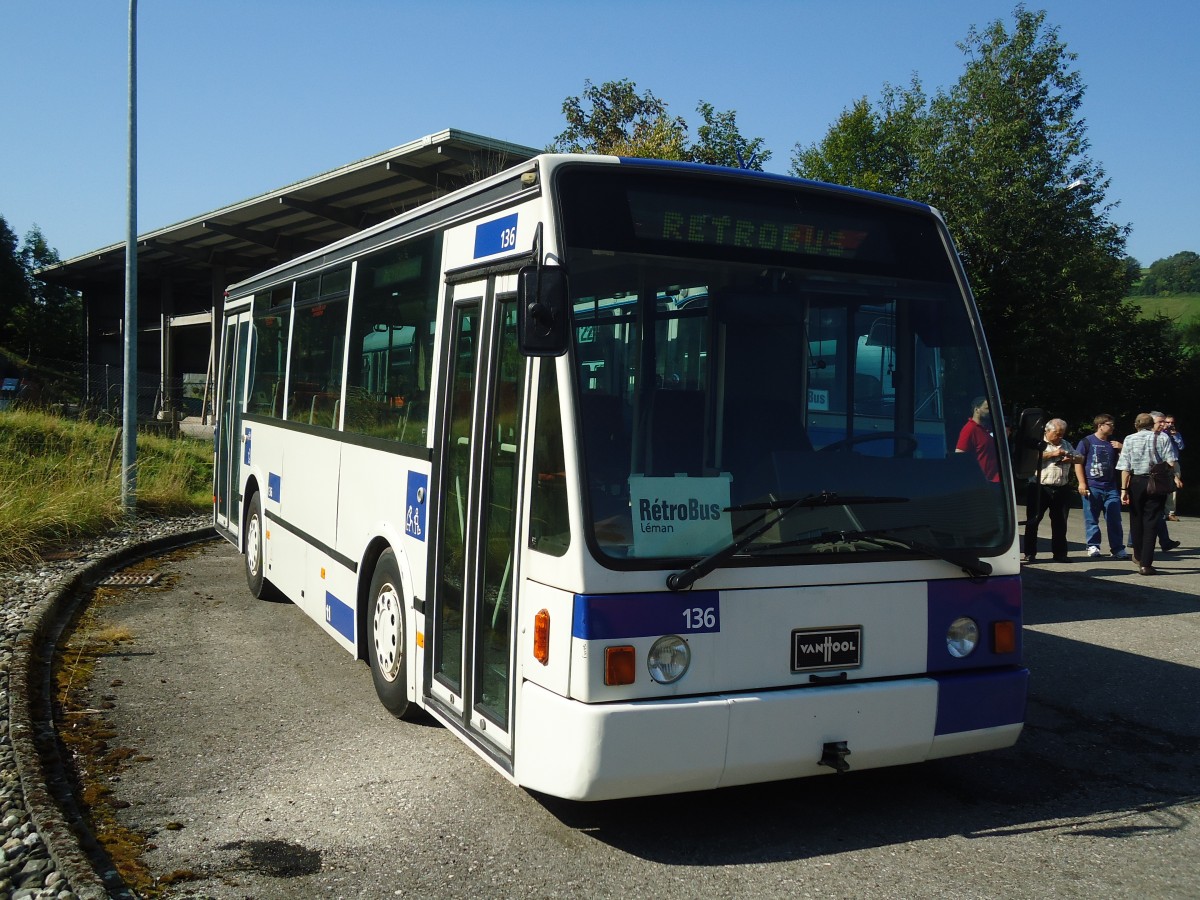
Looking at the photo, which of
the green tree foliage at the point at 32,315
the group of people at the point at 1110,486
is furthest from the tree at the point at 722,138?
the green tree foliage at the point at 32,315

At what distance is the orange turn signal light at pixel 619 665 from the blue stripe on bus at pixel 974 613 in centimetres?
140

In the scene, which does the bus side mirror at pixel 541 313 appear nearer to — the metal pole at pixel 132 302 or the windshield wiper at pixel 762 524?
the windshield wiper at pixel 762 524

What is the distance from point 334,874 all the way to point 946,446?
123 inches

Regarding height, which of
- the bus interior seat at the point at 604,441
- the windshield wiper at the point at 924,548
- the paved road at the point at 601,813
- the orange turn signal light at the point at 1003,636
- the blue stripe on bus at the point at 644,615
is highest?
the bus interior seat at the point at 604,441

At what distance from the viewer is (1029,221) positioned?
3041 centimetres

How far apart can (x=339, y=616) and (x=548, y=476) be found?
3.23 metres

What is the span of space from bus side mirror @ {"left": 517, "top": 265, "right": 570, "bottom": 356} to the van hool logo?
2.26ft

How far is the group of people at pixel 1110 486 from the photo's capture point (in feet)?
41.7

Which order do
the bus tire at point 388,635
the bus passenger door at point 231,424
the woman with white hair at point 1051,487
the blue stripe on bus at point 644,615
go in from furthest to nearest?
the woman with white hair at point 1051,487 < the bus passenger door at point 231,424 < the bus tire at point 388,635 < the blue stripe on bus at point 644,615

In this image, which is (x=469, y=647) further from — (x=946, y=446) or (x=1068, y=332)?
(x=1068, y=332)

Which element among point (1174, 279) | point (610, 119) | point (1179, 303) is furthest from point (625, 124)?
point (1174, 279)

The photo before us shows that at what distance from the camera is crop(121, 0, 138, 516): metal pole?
14953mm

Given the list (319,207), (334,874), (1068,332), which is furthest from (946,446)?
(1068,332)

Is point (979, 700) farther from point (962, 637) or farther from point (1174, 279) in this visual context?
point (1174, 279)
